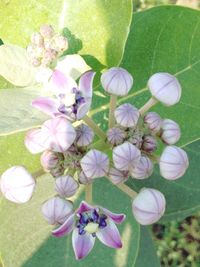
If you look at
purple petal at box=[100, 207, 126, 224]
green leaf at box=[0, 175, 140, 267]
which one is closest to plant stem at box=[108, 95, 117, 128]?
purple petal at box=[100, 207, 126, 224]

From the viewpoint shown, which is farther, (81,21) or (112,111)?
(81,21)

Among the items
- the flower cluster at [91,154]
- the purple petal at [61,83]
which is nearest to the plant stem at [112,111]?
the flower cluster at [91,154]

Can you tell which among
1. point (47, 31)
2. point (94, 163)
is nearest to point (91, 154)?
point (94, 163)

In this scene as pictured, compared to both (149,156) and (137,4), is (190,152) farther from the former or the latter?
(137,4)

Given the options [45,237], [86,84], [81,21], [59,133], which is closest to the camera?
[59,133]

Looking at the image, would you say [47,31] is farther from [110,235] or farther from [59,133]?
[110,235]

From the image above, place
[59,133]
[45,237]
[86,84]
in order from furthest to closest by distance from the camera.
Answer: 1. [45,237]
2. [86,84]
3. [59,133]

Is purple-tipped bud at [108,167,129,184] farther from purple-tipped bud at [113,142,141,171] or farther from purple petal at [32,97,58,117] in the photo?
purple petal at [32,97,58,117]

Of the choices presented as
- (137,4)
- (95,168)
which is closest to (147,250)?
(95,168)
